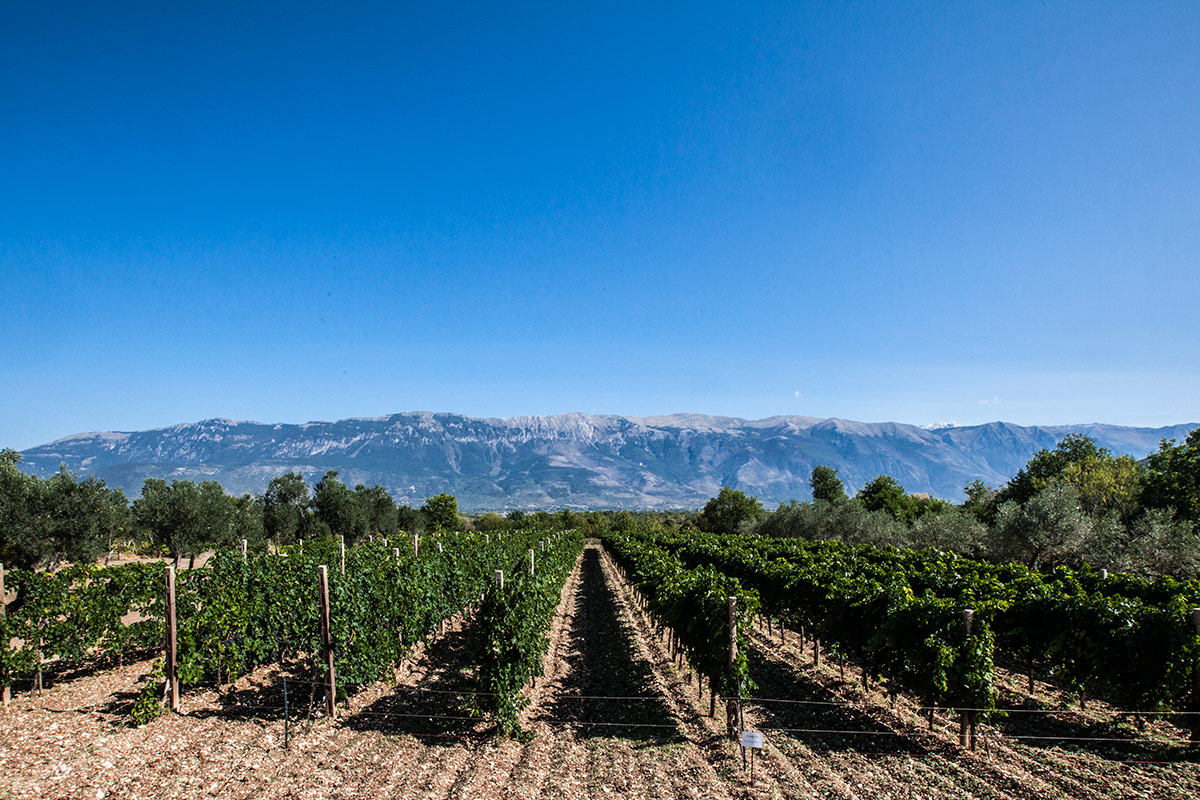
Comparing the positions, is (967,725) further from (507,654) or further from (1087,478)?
(1087,478)

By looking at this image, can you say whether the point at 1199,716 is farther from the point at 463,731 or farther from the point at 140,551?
the point at 140,551

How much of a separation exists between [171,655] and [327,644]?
2943 mm

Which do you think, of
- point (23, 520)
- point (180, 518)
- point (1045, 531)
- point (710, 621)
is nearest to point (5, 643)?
point (710, 621)

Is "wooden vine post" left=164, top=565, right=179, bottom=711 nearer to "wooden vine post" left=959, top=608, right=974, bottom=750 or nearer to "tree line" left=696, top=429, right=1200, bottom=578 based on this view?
"wooden vine post" left=959, top=608, right=974, bottom=750

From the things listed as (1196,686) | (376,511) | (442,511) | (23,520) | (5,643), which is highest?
(23,520)

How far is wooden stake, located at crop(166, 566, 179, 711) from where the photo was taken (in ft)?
35.0

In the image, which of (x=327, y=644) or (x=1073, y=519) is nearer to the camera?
(x=327, y=644)

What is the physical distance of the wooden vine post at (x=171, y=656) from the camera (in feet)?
35.0

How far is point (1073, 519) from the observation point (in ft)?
107

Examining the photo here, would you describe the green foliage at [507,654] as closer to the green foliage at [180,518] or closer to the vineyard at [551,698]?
the vineyard at [551,698]

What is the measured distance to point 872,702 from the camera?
1270 cm

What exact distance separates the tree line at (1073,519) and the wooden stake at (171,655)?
39.0 meters

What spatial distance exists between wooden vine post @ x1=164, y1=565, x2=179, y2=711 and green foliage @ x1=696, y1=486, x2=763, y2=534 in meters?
81.7

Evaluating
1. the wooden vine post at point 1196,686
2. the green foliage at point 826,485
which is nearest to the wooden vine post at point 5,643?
the wooden vine post at point 1196,686
